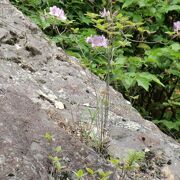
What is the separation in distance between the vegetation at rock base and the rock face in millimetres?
471

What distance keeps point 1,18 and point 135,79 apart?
1102 mm

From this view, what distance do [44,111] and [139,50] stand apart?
2.50m

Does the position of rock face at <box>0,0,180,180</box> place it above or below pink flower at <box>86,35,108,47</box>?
below

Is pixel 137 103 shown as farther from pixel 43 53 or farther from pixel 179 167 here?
pixel 179 167

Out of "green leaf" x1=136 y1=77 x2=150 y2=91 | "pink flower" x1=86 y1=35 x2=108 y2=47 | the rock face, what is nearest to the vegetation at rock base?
"green leaf" x1=136 y1=77 x2=150 y2=91

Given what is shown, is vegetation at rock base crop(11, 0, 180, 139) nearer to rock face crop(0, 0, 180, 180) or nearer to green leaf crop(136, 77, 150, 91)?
green leaf crop(136, 77, 150, 91)

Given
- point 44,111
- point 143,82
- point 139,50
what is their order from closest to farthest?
point 44,111 → point 143,82 → point 139,50

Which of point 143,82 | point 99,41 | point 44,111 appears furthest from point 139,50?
point 44,111

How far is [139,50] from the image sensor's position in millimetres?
4457

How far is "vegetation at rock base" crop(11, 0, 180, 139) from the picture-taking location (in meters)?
3.54

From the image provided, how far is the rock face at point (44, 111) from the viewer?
1.75 metres

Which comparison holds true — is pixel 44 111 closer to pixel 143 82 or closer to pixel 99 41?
pixel 99 41

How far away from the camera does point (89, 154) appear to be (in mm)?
1918

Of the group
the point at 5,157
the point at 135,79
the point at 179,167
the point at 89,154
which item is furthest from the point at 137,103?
the point at 5,157
